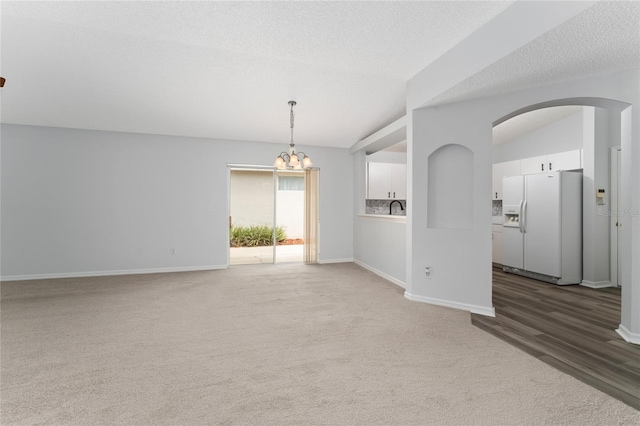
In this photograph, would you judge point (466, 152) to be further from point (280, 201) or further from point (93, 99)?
point (93, 99)

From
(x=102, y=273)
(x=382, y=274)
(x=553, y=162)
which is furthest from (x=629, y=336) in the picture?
(x=102, y=273)

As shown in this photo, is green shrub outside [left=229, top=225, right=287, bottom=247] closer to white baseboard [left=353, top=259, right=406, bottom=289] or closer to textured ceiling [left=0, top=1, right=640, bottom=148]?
white baseboard [left=353, top=259, right=406, bottom=289]

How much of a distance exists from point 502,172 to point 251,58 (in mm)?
5614

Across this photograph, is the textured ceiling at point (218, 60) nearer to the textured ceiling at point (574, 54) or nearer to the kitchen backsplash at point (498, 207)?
the textured ceiling at point (574, 54)

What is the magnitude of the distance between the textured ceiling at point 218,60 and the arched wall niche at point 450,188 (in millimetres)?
1163

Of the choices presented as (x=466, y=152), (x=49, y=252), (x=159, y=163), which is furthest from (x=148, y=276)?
(x=466, y=152)

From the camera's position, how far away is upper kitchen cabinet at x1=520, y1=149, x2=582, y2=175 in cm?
497

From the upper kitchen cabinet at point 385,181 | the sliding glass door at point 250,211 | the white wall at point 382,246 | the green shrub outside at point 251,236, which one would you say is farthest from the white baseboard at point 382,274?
the green shrub outside at point 251,236

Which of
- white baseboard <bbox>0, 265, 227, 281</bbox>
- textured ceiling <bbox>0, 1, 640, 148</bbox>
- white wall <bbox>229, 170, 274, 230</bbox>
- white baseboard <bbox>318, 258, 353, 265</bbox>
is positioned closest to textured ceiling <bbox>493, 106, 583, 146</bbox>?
textured ceiling <bbox>0, 1, 640, 148</bbox>

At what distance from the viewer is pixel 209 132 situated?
557 cm

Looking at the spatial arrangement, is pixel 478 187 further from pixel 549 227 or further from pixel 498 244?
pixel 498 244

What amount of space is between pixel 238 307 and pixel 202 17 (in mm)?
3136

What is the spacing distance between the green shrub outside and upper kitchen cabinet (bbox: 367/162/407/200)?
247 cm

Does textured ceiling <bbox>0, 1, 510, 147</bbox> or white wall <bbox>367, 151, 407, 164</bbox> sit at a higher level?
textured ceiling <bbox>0, 1, 510, 147</bbox>
